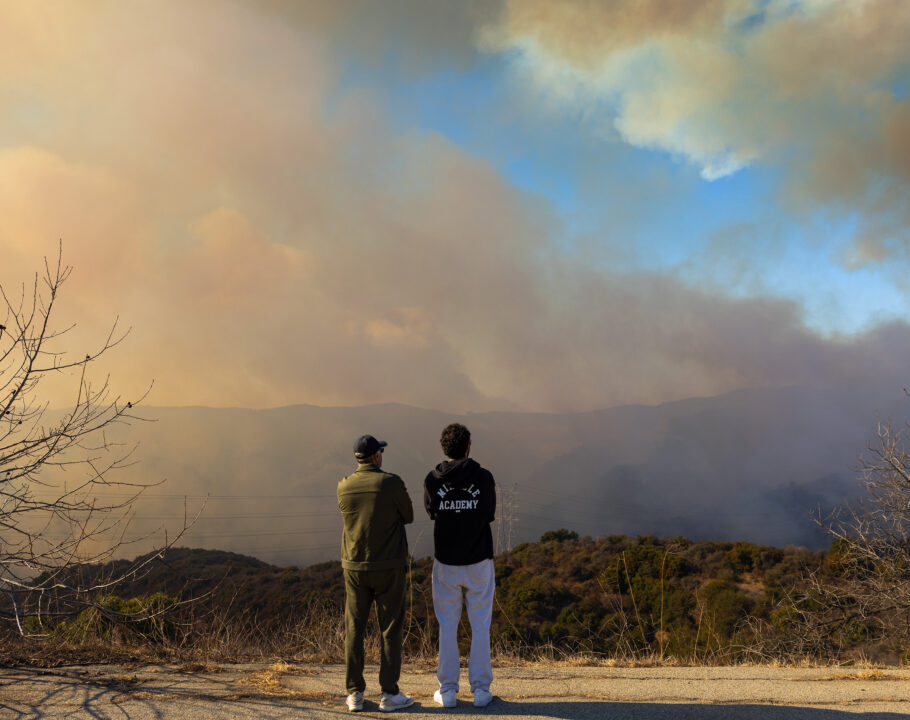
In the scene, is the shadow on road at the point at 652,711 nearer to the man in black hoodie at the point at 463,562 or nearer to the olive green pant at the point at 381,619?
the man in black hoodie at the point at 463,562

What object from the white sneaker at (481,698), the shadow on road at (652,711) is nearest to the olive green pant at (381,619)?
the shadow on road at (652,711)

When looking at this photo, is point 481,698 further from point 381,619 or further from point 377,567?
point 377,567

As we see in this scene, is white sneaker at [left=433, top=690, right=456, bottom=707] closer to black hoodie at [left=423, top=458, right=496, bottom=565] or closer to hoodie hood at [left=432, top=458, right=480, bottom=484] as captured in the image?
black hoodie at [left=423, top=458, right=496, bottom=565]

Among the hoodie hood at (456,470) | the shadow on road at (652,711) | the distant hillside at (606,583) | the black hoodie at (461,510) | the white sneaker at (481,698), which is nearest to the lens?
the shadow on road at (652,711)

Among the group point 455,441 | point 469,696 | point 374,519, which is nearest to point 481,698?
point 469,696

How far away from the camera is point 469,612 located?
6551 millimetres

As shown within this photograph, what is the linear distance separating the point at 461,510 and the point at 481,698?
5.45ft

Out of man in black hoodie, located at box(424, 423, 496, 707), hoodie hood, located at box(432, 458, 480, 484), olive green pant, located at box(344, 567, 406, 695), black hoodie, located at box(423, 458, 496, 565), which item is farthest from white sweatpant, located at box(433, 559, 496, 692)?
hoodie hood, located at box(432, 458, 480, 484)

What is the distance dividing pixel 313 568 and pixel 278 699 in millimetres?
40376

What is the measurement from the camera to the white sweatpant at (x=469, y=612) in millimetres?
6395

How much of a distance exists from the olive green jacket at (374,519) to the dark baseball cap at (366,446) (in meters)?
0.16

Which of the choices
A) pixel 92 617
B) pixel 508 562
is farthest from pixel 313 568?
pixel 92 617

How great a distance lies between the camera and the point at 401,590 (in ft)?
20.7

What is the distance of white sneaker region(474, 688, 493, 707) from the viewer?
20.7 feet
